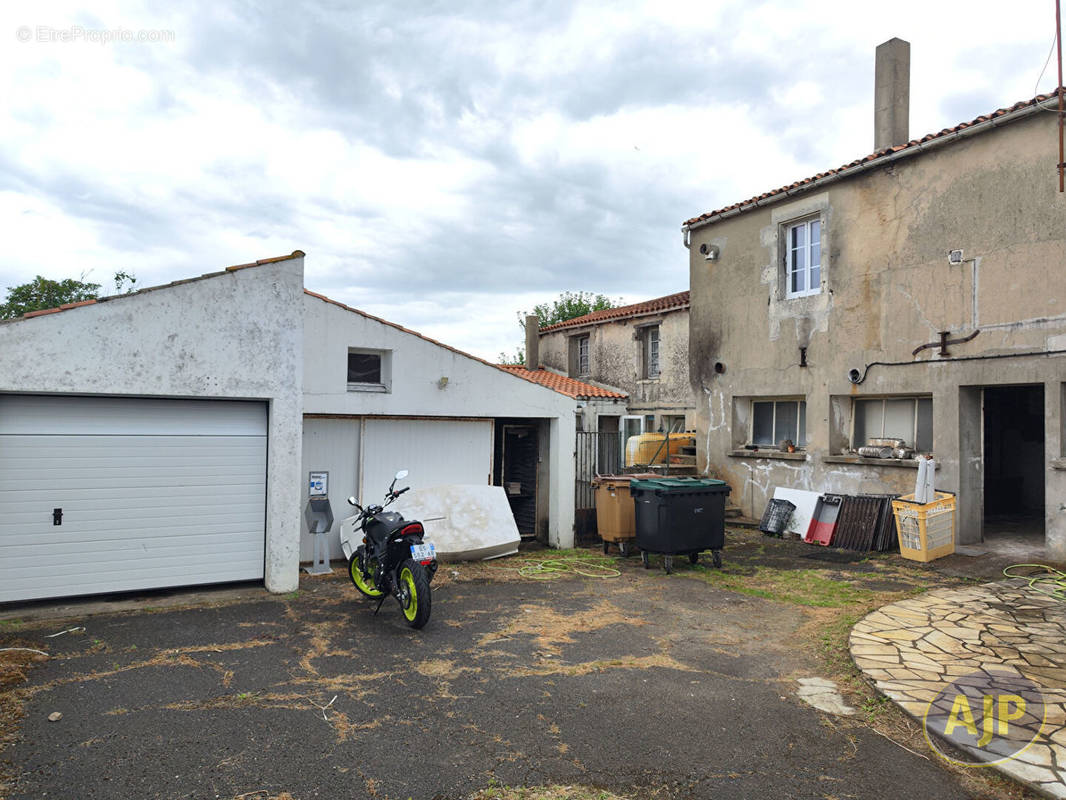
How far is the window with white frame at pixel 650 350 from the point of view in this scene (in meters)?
21.3

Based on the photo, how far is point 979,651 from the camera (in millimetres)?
5840

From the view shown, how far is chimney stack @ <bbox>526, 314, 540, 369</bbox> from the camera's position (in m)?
26.4

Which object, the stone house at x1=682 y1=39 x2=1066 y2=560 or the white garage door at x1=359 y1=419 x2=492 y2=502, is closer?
the stone house at x1=682 y1=39 x2=1066 y2=560

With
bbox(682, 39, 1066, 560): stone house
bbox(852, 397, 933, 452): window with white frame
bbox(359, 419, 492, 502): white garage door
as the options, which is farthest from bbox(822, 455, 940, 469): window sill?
bbox(359, 419, 492, 502): white garage door

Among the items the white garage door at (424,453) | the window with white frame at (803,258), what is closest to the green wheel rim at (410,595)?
the white garage door at (424,453)

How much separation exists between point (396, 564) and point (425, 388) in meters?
3.46

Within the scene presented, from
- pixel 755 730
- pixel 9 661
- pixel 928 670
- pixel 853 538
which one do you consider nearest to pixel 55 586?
pixel 9 661

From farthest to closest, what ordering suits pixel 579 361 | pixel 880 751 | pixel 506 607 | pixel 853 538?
pixel 579 361, pixel 853 538, pixel 506 607, pixel 880 751

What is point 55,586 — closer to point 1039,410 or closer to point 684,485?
point 684,485

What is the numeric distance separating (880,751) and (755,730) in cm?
74

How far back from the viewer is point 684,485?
9.36 m

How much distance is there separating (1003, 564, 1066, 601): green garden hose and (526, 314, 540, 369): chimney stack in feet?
61.5

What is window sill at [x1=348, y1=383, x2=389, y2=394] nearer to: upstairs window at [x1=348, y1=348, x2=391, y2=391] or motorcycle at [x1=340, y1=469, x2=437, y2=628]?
upstairs window at [x1=348, y1=348, x2=391, y2=391]

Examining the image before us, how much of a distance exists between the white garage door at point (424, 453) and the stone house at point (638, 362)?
8846 millimetres
